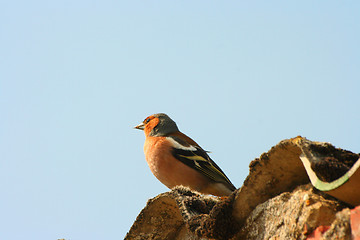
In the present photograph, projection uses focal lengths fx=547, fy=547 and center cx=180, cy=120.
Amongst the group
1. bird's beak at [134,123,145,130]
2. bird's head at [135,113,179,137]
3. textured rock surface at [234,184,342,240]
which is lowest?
textured rock surface at [234,184,342,240]

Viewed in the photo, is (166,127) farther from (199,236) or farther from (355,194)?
(355,194)

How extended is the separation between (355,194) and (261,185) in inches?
30.2

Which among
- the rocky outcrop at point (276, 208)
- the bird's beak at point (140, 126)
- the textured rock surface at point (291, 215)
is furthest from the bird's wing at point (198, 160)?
the textured rock surface at point (291, 215)

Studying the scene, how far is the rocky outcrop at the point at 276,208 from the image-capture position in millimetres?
2951

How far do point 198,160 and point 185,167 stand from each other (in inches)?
10.0

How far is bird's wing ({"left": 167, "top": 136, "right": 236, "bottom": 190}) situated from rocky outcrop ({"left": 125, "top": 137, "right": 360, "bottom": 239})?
3429mm

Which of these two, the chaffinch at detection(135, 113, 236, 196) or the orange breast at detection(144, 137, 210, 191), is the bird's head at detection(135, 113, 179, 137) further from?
the orange breast at detection(144, 137, 210, 191)

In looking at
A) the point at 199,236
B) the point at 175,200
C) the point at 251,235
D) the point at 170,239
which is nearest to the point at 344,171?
the point at 251,235

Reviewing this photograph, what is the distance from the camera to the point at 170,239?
4496 mm

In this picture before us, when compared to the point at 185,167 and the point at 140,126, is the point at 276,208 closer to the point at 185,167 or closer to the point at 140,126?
the point at 185,167

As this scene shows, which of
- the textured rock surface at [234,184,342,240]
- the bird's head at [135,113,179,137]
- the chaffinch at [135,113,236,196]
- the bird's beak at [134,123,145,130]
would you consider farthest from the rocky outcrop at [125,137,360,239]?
the bird's beak at [134,123,145,130]

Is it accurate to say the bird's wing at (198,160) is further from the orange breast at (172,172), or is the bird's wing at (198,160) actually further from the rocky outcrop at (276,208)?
the rocky outcrop at (276,208)

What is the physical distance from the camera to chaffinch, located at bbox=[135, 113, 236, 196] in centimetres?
767

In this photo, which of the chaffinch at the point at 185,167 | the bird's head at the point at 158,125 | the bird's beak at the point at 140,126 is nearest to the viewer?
the chaffinch at the point at 185,167
